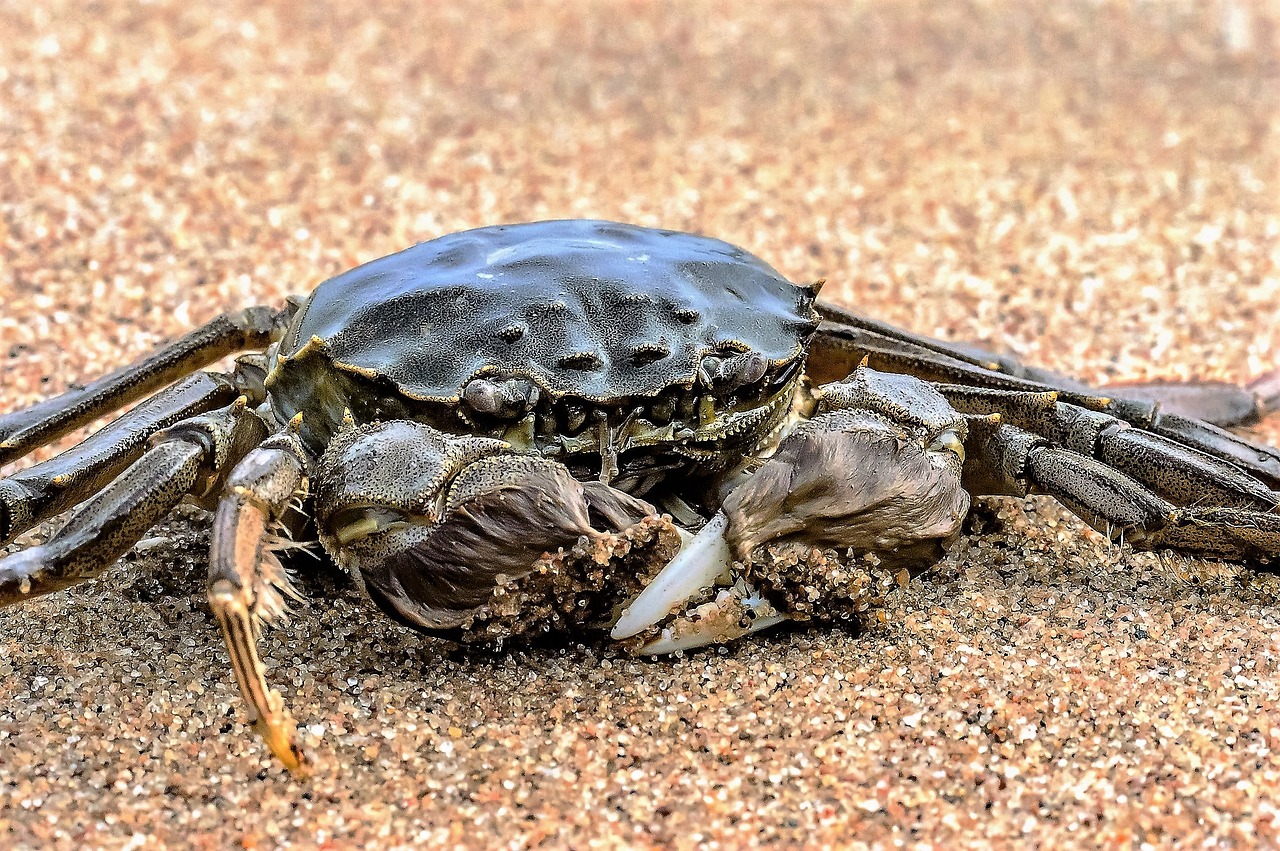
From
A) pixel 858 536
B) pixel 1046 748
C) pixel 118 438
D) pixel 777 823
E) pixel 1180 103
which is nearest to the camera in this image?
pixel 777 823

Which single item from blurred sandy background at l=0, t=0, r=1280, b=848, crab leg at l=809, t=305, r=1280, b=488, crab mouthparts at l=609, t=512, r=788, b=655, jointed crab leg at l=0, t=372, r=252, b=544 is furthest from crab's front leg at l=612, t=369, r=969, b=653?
jointed crab leg at l=0, t=372, r=252, b=544

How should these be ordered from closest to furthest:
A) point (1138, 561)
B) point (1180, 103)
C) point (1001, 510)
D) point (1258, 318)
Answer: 1. point (1138, 561)
2. point (1001, 510)
3. point (1258, 318)
4. point (1180, 103)

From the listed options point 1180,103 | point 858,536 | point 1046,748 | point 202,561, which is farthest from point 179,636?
point 1180,103

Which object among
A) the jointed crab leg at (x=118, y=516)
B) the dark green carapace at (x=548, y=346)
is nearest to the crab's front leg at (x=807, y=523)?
the dark green carapace at (x=548, y=346)

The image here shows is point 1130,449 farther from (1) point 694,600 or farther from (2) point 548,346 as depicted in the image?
(2) point 548,346

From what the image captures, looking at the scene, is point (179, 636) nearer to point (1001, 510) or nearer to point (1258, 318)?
point (1001, 510)

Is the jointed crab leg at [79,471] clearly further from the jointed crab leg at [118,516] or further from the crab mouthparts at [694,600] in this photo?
the crab mouthparts at [694,600]

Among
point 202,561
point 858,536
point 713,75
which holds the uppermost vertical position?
point 713,75
